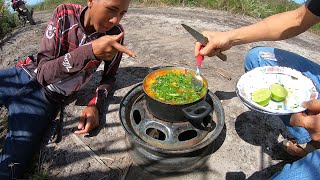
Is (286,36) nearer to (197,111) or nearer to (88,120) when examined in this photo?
(197,111)

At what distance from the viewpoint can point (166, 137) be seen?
283cm

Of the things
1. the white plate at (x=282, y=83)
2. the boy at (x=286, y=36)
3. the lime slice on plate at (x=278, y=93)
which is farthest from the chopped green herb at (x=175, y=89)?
the lime slice on plate at (x=278, y=93)

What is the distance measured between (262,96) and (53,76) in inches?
83.7

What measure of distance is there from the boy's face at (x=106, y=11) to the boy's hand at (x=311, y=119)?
1.91 m

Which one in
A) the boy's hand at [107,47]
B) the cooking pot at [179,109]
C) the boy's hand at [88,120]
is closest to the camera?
the boy's hand at [107,47]

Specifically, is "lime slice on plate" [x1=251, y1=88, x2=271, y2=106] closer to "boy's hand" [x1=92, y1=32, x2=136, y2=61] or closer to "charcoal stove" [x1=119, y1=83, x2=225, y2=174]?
"charcoal stove" [x1=119, y1=83, x2=225, y2=174]

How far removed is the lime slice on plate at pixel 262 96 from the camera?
2.83 metres

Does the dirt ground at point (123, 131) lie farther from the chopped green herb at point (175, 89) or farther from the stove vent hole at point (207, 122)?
the chopped green herb at point (175, 89)

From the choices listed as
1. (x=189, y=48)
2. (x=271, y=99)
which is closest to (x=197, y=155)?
(x=271, y=99)

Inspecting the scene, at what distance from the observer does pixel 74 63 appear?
9.37ft

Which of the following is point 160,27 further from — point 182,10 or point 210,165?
point 210,165

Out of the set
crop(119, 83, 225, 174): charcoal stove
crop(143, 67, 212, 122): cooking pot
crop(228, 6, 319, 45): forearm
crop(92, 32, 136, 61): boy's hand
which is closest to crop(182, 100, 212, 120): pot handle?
crop(143, 67, 212, 122): cooking pot

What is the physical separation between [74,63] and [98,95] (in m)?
0.83

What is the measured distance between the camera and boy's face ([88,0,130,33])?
2.82m
